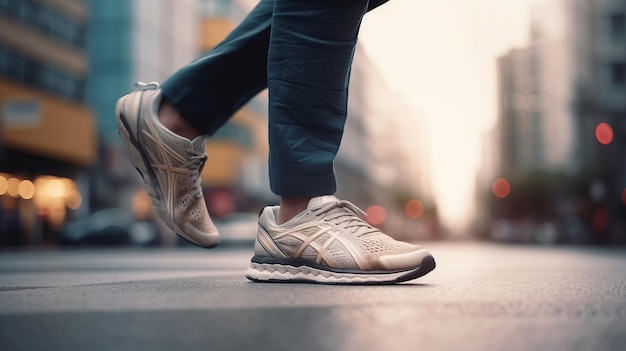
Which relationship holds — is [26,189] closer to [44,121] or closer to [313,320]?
[44,121]

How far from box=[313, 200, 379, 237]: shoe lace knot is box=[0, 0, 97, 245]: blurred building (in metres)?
25.0

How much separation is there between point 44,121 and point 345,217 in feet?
92.1

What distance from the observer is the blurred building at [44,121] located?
27.4m

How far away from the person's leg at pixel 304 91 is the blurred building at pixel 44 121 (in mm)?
24981

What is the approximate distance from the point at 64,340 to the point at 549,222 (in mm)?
58802

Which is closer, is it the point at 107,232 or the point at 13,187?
the point at 13,187

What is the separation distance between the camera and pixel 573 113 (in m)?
64.5

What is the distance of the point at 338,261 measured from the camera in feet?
7.52

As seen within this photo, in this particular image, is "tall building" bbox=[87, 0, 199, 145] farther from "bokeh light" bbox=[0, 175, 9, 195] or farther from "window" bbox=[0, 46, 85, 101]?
"bokeh light" bbox=[0, 175, 9, 195]

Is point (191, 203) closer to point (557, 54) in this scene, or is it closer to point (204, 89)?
point (204, 89)

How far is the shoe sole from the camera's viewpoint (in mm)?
2244

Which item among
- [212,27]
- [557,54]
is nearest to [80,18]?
[212,27]

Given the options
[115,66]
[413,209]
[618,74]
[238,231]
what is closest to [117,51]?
[115,66]

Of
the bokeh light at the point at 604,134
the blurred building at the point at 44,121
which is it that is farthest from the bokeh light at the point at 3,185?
the bokeh light at the point at 604,134
